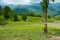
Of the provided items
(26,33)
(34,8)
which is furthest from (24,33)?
(34,8)

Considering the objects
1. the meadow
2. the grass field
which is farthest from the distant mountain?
the grass field

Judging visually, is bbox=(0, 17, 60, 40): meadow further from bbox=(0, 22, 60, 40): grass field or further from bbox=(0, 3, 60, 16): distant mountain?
bbox=(0, 3, 60, 16): distant mountain

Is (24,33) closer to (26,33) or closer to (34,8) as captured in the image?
(26,33)

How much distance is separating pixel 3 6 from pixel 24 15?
3222 mm

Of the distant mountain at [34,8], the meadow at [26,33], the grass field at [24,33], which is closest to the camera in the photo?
the grass field at [24,33]

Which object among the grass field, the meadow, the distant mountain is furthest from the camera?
the distant mountain

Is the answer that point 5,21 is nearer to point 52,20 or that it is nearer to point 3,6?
point 3,6

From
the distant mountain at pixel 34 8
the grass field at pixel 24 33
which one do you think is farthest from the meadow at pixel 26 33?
the distant mountain at pixel 34 8

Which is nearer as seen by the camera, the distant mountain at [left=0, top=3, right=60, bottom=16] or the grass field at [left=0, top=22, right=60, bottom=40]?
the grass field at [left=0, top=22, right=60, bottom=40]

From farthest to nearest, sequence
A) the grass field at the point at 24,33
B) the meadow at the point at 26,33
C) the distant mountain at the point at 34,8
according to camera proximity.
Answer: the distant mountain at the point at 34,8
the meadow at the point at 26,33
the grass field at the point at 24,33

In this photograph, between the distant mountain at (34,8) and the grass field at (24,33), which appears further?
the distant mountain at (34,8)

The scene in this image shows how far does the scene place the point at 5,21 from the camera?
33.5 m

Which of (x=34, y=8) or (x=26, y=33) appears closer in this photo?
(x=26, y=33)

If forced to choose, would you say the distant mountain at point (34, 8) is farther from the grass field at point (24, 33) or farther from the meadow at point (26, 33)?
the grass field at point (24, 33)
